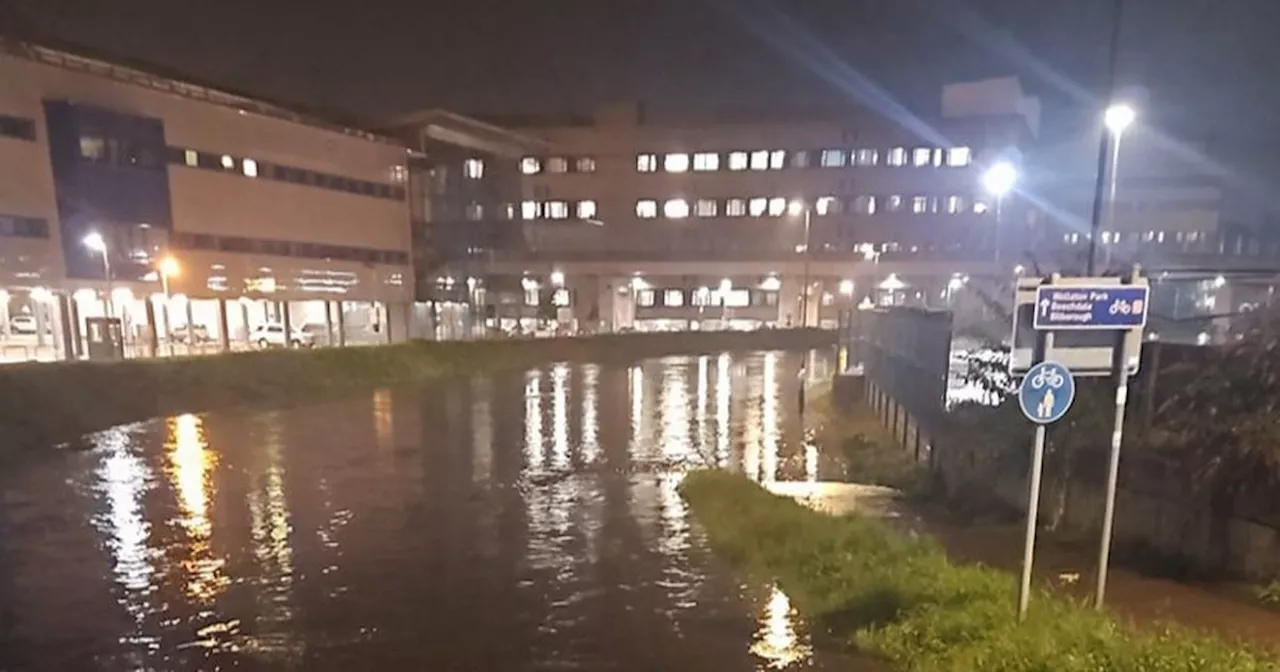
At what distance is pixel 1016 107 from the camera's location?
62031mm

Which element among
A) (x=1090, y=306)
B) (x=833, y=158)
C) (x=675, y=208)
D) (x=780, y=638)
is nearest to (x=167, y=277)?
(x=780, y=638)

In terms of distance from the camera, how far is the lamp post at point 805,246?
55156 mm

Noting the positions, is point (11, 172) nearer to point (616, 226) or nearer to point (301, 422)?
point (301, 422)

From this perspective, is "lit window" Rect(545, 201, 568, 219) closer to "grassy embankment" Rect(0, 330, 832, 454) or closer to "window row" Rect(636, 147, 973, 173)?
"window row" Rect(636, 147, 973, 173)

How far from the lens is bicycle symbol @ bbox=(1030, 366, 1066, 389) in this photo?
5.59 m

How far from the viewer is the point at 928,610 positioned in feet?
21.7

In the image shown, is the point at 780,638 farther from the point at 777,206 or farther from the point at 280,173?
the point at 777,206

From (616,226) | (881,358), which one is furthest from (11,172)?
(616,226)

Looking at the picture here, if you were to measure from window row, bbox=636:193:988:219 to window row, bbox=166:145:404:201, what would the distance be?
21.9 m

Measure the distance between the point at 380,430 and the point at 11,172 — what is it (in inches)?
734

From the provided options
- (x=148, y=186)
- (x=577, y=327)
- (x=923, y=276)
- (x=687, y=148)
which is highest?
(x=687, y=148)

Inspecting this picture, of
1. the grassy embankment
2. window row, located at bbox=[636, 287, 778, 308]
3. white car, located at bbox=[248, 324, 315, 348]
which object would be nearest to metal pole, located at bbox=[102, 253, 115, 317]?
white car, located at bbox=[248, 324, 315, 348]

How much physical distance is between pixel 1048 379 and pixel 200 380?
2230cm

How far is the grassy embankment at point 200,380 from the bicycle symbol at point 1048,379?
1769 centimetres
